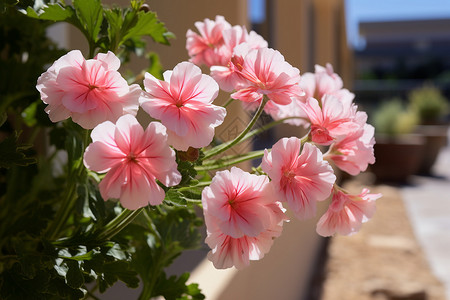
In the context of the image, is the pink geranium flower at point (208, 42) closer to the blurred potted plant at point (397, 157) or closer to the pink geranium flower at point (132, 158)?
the pink geranium flower at point (132, 158)

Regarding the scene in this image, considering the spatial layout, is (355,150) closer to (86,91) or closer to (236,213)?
(236,213)

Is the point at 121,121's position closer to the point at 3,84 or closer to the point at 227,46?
the point at 227,46

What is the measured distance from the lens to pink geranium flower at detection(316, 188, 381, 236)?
0.67 metres

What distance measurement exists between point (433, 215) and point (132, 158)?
581cm

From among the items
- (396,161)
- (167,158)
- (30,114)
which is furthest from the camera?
(396,161)

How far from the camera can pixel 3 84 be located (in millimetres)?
1001

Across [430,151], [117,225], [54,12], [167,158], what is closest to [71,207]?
[117,225]

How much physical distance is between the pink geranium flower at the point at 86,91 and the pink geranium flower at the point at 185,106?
3cm

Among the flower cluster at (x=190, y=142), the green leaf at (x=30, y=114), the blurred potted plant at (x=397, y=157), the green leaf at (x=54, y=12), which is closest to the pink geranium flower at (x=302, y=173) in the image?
the flower cluster at (x=190, y=142)

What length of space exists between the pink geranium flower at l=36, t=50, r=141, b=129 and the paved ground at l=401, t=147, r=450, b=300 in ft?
10.9

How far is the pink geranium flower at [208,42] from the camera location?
2.81ft

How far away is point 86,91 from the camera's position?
0.55 meters

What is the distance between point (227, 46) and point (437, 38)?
27.5 meters

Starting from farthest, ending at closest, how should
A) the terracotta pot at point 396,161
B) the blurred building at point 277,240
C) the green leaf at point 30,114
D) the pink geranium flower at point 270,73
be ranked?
the terracotta pot at point 396,161
the blurred building at point 277,240
the green leaf at point 30,114
the pink geranium flower at point 270,73
